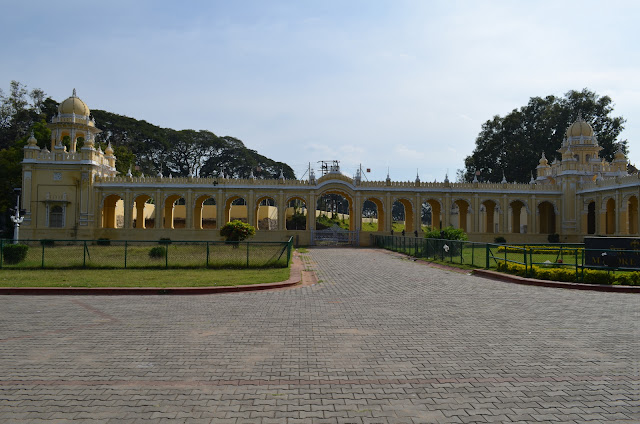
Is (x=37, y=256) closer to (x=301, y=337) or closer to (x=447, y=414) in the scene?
(x=301, y=337)

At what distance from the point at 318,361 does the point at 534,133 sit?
64205 mm

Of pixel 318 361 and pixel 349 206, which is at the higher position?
pixel 349 206

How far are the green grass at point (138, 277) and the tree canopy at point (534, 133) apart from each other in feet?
174

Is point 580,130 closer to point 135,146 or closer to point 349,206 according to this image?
point 349,206

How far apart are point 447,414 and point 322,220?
60.4 m

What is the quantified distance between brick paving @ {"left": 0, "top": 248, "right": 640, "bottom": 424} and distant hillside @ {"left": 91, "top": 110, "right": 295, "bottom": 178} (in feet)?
208

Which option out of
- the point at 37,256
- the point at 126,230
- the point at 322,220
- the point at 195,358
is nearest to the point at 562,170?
the point at 322,220

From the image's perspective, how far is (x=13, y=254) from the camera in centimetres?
1856

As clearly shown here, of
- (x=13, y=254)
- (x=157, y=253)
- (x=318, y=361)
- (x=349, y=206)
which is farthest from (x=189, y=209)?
(x=318, y=361)

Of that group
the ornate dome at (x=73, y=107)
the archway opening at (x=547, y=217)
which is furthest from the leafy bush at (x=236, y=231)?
the archway opening at (x=547, y=217)

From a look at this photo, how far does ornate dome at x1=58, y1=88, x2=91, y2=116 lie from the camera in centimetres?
4581

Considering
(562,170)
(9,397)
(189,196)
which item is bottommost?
(9,397)

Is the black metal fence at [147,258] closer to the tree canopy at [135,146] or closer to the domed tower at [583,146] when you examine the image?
the tree canopy at [135,146]

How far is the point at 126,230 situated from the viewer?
43.6 metres
